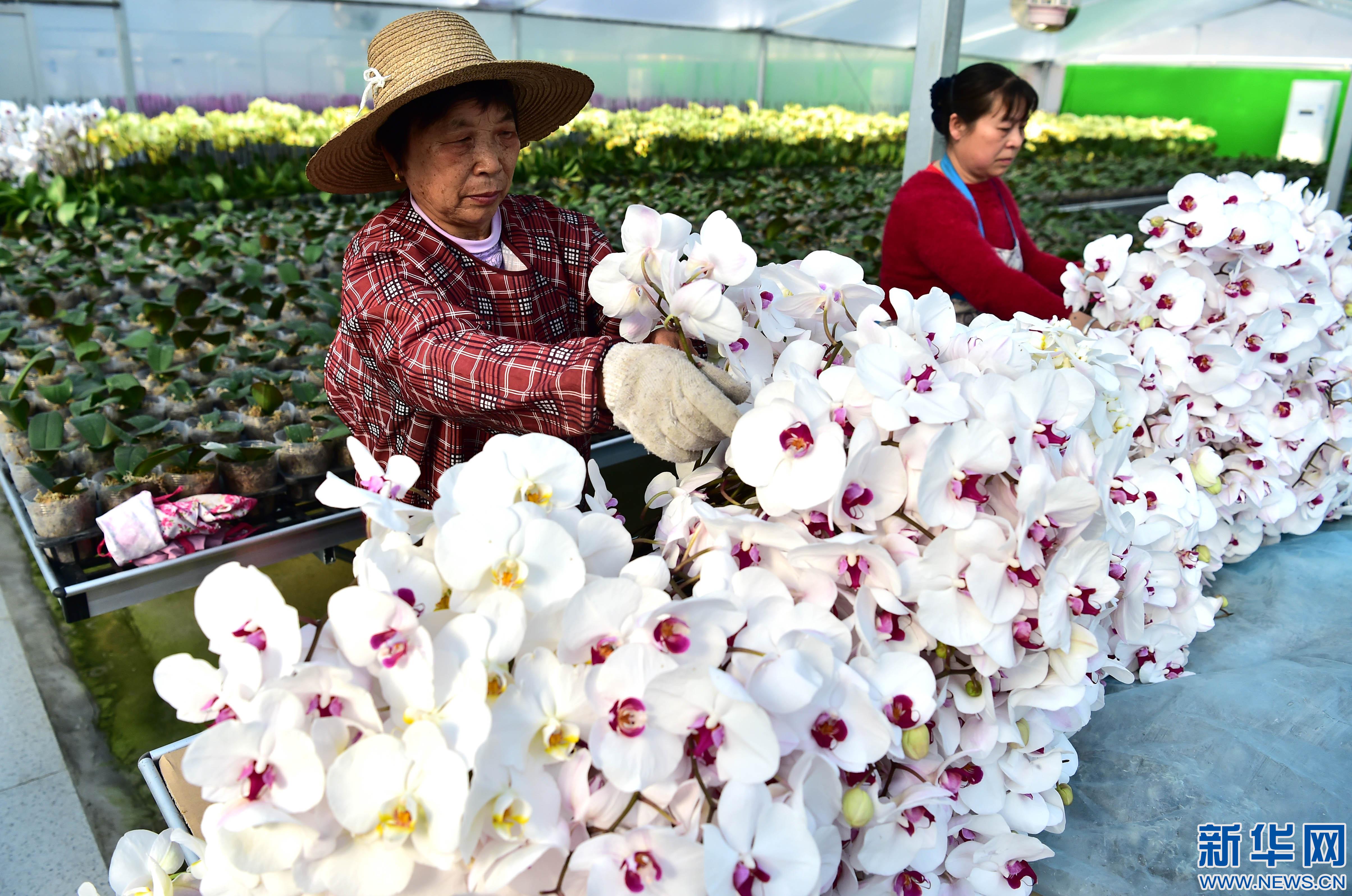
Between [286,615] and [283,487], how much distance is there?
1646 mm

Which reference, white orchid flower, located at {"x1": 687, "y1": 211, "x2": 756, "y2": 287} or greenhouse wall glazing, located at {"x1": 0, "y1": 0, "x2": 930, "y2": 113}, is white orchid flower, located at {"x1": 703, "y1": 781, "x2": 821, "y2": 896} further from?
greenhouse wall glazing, located at {"x1": 0, "y1": 0, "x2": 930, "y2": 113}

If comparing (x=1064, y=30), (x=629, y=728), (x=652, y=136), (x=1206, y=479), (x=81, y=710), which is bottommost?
(x=81, y=710)

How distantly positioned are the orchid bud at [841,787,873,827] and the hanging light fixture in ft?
13.4

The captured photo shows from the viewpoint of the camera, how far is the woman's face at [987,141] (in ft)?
6.27

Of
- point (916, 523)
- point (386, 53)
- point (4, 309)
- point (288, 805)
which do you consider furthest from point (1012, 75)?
point (4, 309)

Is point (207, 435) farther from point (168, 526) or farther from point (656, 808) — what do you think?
point (656, 808)

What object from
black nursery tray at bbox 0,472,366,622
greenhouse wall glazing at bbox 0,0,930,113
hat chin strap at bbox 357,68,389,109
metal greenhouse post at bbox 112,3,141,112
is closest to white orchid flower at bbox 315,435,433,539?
hat chin strap at bbox 357,68,389,109

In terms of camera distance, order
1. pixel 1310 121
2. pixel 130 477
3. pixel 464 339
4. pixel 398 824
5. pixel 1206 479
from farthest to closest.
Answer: pixel 1310 121 < pixel 130 477 < pixel 1206 479 < pixel 464 339 < pixel 398 824

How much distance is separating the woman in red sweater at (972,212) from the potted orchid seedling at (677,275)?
40.4 inches

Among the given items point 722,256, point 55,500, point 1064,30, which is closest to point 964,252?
point 722,256

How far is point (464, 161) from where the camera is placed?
1.22 metres

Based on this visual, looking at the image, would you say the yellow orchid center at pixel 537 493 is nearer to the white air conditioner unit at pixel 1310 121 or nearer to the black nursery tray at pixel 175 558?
the black nursery tray at pixel 175 558

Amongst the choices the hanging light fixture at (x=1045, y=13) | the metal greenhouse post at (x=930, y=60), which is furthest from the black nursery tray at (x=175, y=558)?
the hanging light fixture at (x=1045, y=13)

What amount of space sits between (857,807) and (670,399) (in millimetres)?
345
